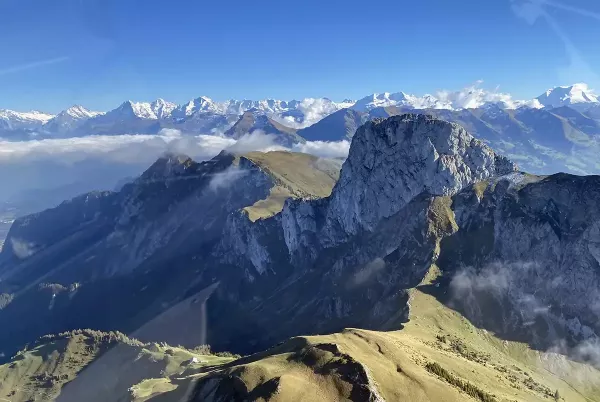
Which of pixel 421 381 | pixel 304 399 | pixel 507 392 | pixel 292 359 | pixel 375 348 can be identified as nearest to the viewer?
pixel 304 399

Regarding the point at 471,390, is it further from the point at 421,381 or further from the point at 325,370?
the point at 325,370

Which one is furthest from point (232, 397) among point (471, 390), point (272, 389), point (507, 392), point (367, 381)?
point (507, 392)

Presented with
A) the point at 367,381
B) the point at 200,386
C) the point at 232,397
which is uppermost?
the point at 367,381

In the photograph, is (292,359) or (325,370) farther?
(292,359)

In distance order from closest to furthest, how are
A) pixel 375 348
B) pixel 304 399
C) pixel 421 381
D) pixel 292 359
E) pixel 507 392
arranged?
pixel 304 399
pixel 421 381
pixel 292 359
pixel 375 348
pixel 507 392

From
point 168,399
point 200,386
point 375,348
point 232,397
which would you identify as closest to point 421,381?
point 375,348

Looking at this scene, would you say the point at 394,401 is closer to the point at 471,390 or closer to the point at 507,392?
the point at 471,390

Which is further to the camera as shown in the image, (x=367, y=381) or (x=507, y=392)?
(x=507, y=392)

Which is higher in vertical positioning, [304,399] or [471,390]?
[304,399]

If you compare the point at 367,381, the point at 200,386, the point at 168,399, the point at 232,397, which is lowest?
the point at 168,399
